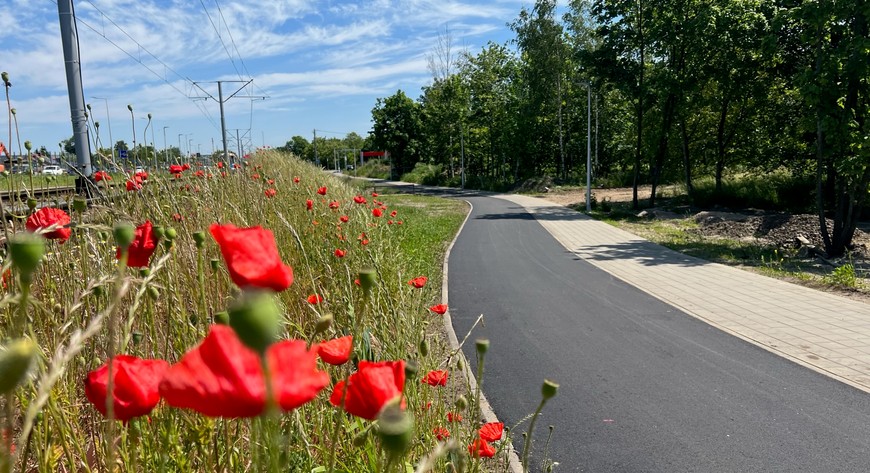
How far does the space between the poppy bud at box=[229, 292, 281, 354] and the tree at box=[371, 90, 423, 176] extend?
177ft

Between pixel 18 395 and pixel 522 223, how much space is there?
1612 cm

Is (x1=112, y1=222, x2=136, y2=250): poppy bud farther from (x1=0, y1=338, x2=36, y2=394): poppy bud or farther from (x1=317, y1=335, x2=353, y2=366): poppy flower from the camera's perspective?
(x1=317, y1=335, x2=353, y2=366): poppy flower

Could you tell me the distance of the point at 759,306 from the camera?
A: 7.36 m

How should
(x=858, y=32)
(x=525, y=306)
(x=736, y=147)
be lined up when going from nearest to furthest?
(x=525, y=306), (x=858, y=32), (x=736, y=147)

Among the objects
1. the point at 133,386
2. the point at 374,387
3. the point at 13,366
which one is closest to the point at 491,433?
the point at 374,387

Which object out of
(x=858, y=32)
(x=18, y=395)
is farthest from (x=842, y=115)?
(x=18, y=395)

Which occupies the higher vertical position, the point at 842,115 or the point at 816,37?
the point at 816,37

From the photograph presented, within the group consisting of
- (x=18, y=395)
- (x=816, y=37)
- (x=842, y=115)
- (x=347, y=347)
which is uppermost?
(x=816, y=37)

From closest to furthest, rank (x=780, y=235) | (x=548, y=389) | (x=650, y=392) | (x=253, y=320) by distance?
(x=253, y=320)
(x=548, y=389)
(x=650, y=392)
(x=780, y=235)

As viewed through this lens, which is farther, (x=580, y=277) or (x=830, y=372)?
(x=580, y=277)

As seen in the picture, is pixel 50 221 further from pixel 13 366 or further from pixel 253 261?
pixel 13 366

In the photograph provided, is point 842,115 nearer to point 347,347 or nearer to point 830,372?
point 830,372

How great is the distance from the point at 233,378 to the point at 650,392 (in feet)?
16.3

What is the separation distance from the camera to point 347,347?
1295 mm
